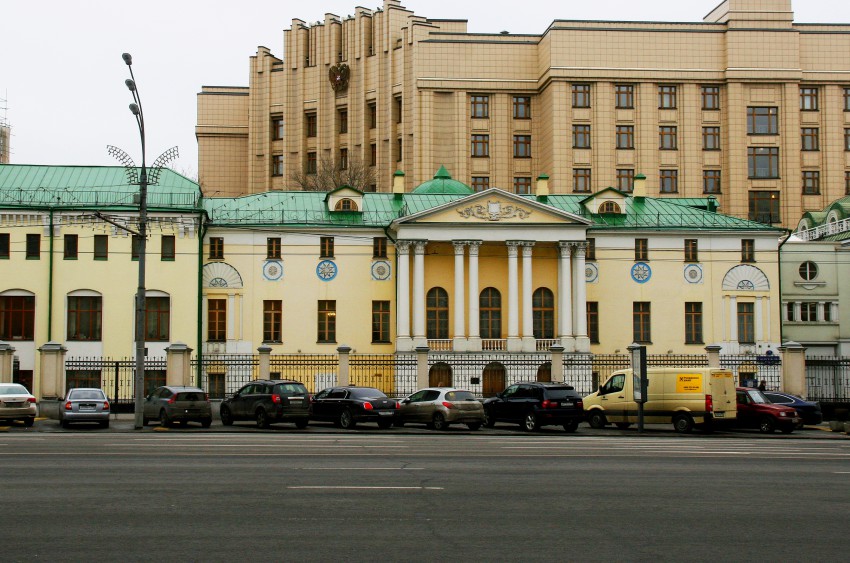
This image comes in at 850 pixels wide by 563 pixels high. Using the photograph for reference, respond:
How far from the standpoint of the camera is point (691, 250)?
57406 mm

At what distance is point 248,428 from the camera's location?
34.8 m

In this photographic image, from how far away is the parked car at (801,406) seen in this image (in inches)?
1422

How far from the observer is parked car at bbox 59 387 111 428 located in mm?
33781

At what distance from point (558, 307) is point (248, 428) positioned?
83.7 ft

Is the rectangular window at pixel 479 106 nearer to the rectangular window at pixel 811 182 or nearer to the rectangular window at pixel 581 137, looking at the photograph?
the rectangular window at pixel 581 137

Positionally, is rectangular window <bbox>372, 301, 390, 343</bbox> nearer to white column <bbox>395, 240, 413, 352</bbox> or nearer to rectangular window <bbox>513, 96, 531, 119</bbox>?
white column <bbox>395, 240, 413, 352</bbox>

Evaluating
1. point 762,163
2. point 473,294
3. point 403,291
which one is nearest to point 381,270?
point 403,291

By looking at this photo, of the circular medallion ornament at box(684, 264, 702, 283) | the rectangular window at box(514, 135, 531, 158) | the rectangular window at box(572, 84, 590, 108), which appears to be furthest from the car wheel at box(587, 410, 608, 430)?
the rectangular window at box(514, 135, 531, 158)

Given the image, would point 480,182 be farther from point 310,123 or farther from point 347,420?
point 347,420

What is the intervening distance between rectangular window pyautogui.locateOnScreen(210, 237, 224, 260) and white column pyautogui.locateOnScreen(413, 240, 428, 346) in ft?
32.8

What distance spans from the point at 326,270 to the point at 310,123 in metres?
53.0

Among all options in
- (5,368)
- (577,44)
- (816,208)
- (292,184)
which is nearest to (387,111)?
(292,184)

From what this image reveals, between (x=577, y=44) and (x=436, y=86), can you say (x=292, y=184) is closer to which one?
(x=436, y=86)

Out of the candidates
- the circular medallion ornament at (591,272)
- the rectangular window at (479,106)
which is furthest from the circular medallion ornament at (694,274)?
the rectangular window at (479,106)
